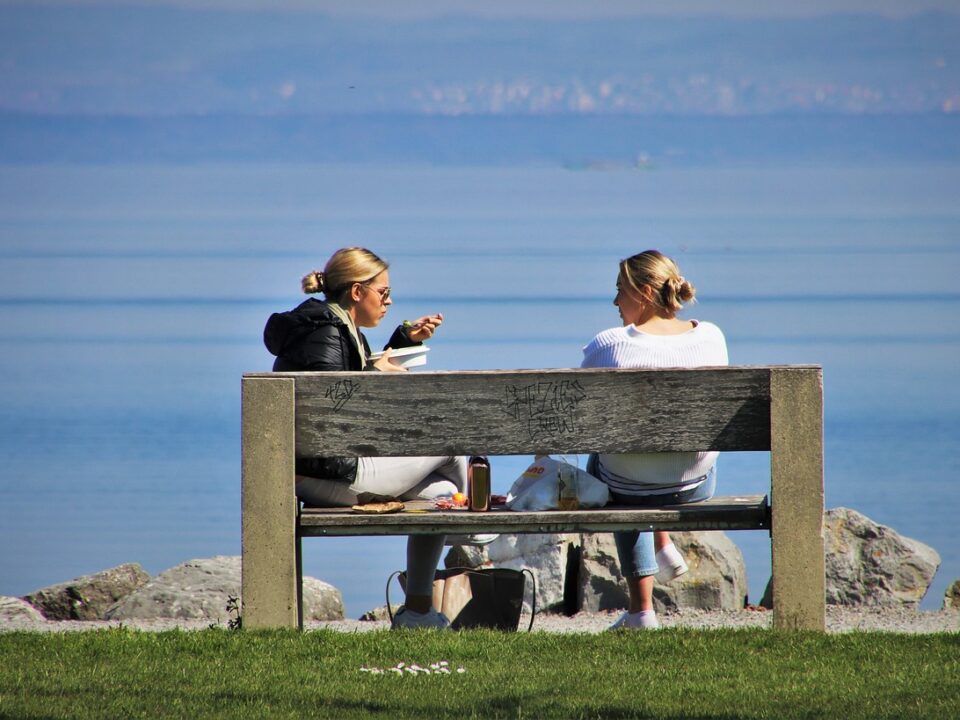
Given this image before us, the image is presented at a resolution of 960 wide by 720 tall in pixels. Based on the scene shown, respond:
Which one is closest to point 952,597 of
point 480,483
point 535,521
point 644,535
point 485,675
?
point 644,535

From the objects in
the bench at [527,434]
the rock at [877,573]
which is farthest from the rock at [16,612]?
the rock at [877,573]

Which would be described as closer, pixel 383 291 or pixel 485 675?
pixel 485 675

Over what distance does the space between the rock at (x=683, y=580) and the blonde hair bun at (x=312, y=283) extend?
281cm

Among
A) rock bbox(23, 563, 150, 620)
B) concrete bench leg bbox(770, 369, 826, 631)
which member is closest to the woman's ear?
concrete bench leg bbox(770, 369, 826, 631)

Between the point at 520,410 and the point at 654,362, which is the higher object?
the point at 654,362

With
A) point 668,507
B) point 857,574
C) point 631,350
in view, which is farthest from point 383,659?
point 857,574

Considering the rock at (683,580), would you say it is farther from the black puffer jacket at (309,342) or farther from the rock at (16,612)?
the rock at (16,612)

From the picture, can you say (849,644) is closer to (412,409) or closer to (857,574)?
(412,409)

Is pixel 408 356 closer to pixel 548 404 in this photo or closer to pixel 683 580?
pixel 548 404

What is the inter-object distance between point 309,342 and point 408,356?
59 cm

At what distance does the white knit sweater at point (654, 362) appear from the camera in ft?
20.6

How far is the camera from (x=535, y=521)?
6.00 metres

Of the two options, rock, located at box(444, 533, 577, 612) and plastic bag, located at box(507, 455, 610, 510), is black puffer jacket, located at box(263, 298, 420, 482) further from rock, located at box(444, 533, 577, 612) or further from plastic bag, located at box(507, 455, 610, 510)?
rock, located at box(444, 533, 577, 612)

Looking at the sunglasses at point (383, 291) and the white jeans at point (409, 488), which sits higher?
the sunglasses at point (383, 291)
